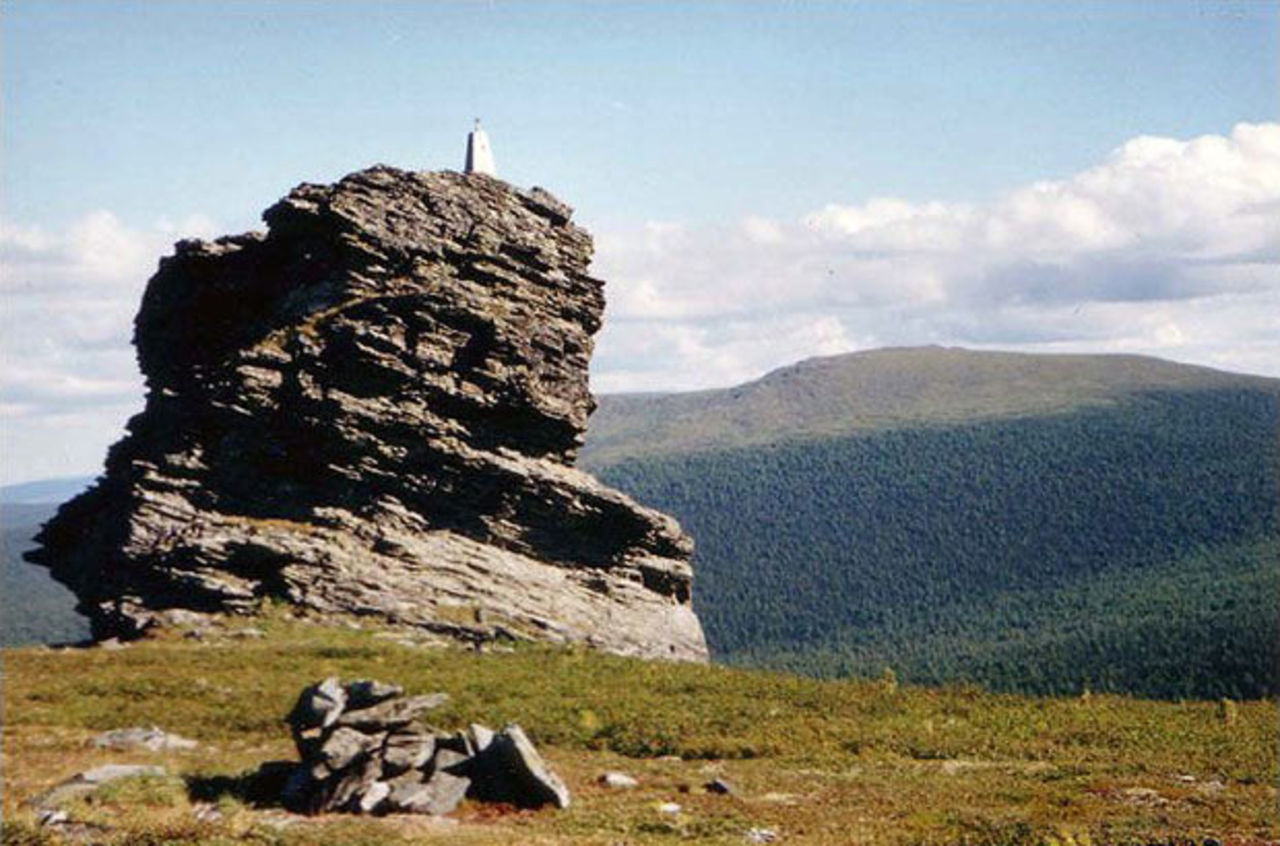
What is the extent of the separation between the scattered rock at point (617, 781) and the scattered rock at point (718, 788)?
5.57 feet

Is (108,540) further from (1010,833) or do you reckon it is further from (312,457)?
(1010,833)

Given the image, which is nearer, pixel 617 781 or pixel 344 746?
pixel 344 746

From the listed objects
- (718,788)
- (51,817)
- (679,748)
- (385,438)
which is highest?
(385,438)

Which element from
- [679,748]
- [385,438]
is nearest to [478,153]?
[385,438]

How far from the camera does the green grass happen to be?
61.4ft

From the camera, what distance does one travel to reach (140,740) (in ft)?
79.8

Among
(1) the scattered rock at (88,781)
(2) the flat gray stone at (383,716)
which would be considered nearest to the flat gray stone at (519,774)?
(2) the flat gray stone at (383,716)

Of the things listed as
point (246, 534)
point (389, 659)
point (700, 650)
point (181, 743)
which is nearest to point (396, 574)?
point (246, 534)

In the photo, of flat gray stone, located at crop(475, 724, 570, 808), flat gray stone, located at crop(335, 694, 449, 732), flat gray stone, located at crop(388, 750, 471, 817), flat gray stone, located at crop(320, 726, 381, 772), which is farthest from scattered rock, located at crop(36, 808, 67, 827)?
flat gray stone, located at crop(475, 724, 570, 808)

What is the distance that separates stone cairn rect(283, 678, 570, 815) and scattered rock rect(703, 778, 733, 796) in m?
3.28

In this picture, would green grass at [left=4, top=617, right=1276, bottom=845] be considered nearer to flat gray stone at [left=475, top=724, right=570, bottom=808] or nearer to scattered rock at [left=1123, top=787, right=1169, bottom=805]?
scattered rock at [left=1123, top=787, right=1169, bottom=805]

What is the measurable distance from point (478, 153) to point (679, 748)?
151ft

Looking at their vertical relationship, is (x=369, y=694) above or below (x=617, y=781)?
above

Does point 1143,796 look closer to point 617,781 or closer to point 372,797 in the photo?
point 617,781
